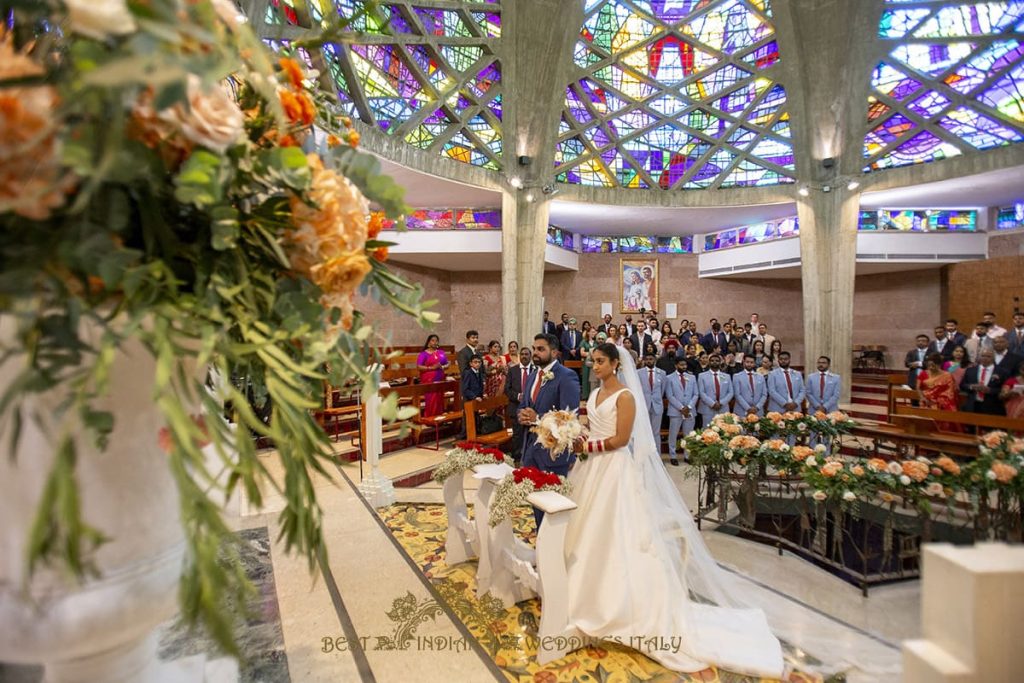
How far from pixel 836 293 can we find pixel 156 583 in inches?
589

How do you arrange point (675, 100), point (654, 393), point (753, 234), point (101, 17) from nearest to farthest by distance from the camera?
point (101, 17) < point (654, 393) < point (675, 100) < point (753, 234)

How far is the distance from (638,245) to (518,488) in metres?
16.5

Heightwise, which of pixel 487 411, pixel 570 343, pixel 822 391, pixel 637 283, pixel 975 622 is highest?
pixel 637 283

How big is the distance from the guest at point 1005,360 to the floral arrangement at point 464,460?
7234 millimetres

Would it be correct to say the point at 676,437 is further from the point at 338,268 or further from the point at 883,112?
the point at 883,112

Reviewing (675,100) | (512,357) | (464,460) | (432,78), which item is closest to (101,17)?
(464,460)

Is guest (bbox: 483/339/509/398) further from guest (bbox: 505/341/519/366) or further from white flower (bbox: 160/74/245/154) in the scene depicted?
white flower (bbox: 160/74/245/154)

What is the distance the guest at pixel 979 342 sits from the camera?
8375 mm

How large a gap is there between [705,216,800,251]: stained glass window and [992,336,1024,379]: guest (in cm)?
847

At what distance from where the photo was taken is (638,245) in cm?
1828

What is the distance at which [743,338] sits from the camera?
Answer: 13.1m

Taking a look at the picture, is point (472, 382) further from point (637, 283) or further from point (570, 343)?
point (637, 283)

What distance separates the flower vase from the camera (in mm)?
664

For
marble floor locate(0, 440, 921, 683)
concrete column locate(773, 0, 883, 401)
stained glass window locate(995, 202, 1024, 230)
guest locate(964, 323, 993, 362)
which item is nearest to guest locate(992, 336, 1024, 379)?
guest locate(964, 323, 993, 362)
